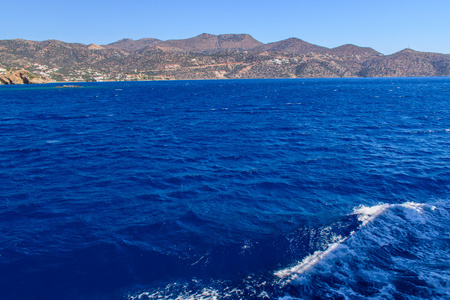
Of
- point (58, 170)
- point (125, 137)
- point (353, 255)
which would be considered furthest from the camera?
point (125, 137)

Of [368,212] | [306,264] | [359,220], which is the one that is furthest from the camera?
[368,212]

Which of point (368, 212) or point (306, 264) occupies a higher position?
point (368, 212)

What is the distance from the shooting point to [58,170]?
89.2ft

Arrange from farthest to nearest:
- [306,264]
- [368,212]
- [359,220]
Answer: [368,212] < [359,220] < [306,264]

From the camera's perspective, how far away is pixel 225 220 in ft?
59.9

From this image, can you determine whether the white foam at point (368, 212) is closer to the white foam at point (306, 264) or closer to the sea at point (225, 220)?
the sea at point (225, 220)

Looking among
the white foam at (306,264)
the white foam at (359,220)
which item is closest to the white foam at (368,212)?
the white foam at (359,220)

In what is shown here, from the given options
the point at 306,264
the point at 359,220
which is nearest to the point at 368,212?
the point at 359,220

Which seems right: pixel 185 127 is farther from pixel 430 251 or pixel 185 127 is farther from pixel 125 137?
pixel 430 251

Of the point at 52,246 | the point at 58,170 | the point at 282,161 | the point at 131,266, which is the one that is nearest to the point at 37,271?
the point at 52,246

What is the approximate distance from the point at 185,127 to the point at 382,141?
32.0 m

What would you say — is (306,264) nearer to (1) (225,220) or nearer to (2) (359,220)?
(1) (225,220)

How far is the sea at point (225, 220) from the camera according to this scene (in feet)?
41.8

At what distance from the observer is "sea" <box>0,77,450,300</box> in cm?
1274
